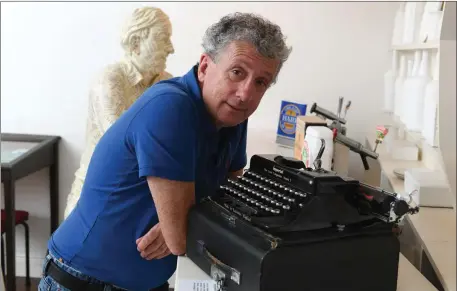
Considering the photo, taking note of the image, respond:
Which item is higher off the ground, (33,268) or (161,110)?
(161,110)

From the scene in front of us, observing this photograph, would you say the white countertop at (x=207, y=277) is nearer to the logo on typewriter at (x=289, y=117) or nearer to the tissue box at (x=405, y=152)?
the tissue box at (x=405, y=152)

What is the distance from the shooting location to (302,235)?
3.26ft

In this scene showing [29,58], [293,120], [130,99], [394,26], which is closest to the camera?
[130,99]

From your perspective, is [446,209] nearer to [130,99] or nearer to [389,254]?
[389,254]

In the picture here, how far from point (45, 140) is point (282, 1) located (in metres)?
1.71

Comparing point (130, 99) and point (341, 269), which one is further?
point (130, 99)

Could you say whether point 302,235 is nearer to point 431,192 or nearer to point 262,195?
point 262,195

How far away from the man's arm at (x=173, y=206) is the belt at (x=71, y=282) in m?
0.28

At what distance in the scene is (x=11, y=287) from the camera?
293cm

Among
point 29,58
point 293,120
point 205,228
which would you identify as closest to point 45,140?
point 29,58

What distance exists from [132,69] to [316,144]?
0.89 metres

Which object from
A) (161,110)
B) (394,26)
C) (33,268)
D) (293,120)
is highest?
(394,26)

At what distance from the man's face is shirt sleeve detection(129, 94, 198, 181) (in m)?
0.09

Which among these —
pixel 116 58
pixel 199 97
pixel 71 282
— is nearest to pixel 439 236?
pixel 199 97
